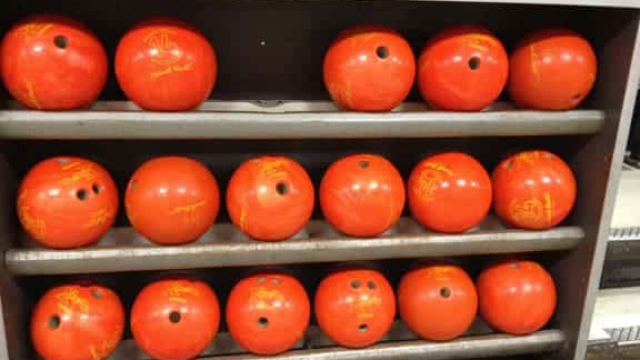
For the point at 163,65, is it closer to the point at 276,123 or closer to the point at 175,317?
the point at 276,123

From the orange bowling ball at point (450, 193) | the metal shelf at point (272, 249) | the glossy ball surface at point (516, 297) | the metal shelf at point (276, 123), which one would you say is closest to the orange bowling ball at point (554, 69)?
the metal shelf at point (276, 123)

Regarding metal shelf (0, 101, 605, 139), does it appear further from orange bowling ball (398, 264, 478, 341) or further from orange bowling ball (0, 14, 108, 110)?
orange bowling ball (398, 264, 478, 341)

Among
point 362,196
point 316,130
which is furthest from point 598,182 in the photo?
point 316,130

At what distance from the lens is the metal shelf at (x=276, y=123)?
1.51 metres

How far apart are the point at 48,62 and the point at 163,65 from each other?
1.00ft

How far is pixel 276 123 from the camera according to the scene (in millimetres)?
1605

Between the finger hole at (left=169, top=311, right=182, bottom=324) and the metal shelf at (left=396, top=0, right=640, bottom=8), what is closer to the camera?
the metal shelf at (left=396, top=0, right=640, bottom=8)

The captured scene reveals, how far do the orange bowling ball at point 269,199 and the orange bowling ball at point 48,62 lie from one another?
53cm

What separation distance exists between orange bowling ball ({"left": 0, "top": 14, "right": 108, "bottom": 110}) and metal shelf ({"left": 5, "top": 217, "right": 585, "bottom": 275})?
1.48ft

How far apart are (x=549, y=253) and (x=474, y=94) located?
0.81 m

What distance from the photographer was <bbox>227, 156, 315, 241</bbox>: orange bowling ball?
1.63 meters

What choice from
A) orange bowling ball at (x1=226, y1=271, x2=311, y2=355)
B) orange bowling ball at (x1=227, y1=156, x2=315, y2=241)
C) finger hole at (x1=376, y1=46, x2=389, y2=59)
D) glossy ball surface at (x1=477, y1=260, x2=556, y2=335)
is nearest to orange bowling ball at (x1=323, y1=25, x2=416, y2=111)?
finger hole at (x1=376, y1=46, x2=389, y2=59)

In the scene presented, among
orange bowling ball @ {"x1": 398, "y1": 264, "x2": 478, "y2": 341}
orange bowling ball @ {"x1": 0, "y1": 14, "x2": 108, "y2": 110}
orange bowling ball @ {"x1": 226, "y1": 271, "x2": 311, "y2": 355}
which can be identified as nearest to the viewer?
orange bowling ball @ {"x1": 0, "y1": 14, "x2": 108, "y2": 110}

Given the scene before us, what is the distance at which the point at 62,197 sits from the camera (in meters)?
1.53
